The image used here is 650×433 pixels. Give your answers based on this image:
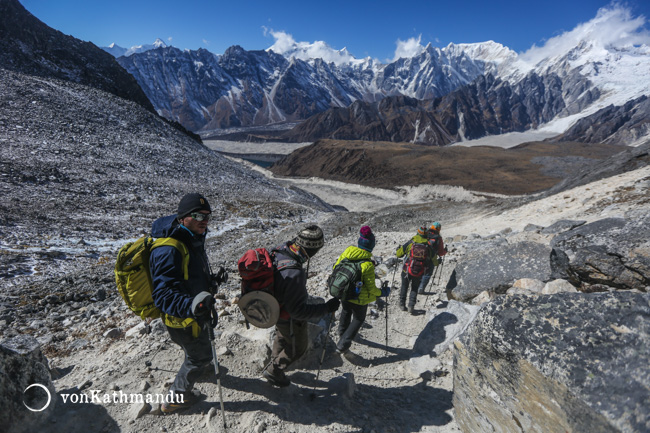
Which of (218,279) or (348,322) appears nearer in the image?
(218,279)

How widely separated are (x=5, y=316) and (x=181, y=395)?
6.02m

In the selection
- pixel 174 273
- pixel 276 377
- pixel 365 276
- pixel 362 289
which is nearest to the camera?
pixel 174 273

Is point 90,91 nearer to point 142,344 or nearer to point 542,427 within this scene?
point 142,344

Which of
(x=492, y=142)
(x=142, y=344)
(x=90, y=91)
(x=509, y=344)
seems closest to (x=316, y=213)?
(x=142, y=344)

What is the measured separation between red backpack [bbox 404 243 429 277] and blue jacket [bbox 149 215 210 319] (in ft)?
15.0

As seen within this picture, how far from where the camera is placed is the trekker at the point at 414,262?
6672mm

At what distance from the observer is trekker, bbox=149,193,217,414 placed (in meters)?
3.00

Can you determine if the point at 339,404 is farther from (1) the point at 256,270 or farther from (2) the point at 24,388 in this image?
(2) the point at 24,388

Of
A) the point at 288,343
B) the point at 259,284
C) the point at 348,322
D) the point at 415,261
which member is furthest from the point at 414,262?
the point at 259,284

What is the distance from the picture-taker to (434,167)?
68688 millimetres

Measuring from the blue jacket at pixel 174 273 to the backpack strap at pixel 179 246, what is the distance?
0.03 metres

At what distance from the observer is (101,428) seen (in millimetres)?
3359

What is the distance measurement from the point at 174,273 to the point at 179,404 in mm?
1652

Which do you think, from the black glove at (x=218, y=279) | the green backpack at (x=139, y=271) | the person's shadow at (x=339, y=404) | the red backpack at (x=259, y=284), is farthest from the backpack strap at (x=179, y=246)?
the person's shadow at (x=339, y=404)
